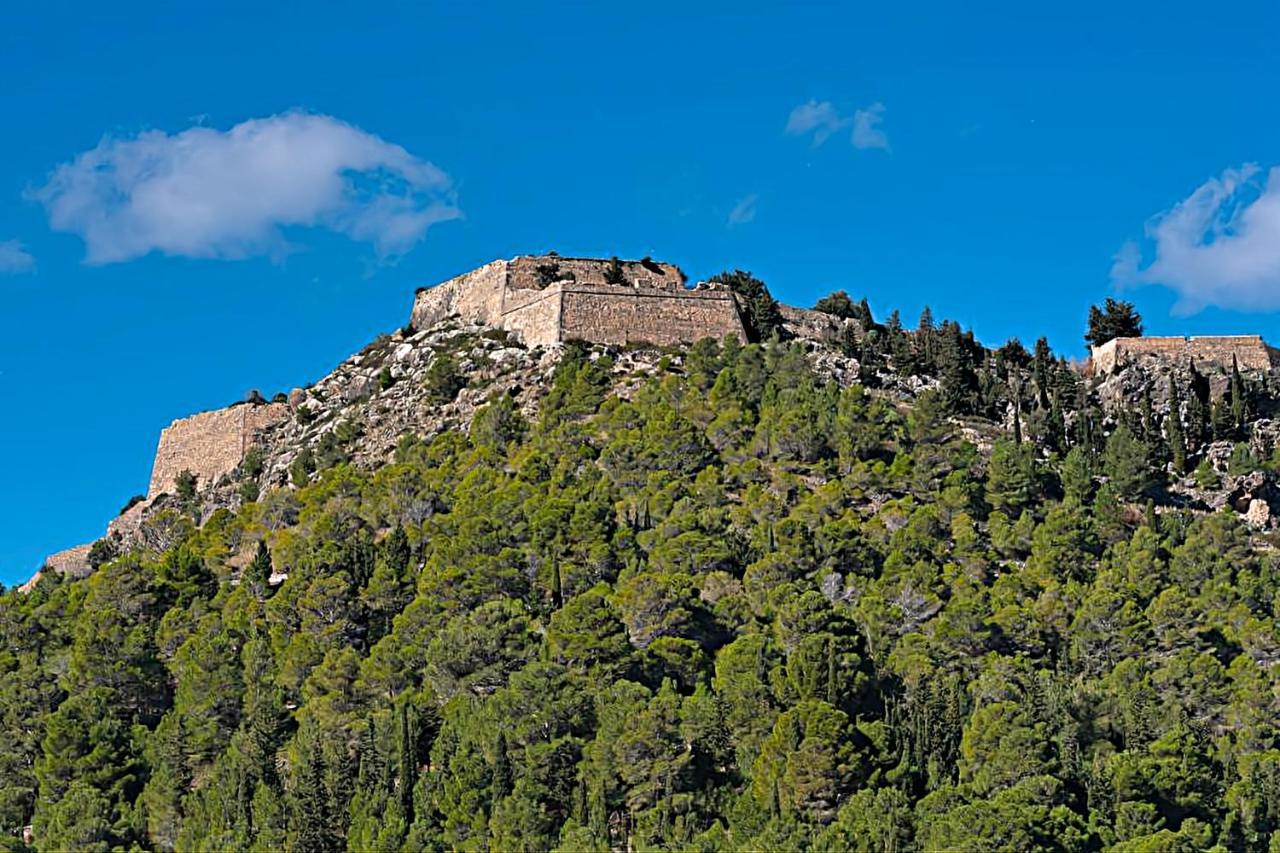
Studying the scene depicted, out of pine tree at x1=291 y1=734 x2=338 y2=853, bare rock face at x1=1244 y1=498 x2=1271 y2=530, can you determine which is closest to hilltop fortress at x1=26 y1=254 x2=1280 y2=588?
bare rock face at x1=1244 y1=498 x2=1271 y2=530

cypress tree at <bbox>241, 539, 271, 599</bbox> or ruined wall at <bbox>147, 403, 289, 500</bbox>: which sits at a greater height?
ruined wall at <bbox>147, 403, 289, 500</bbox>

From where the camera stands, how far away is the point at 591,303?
80.4 meters

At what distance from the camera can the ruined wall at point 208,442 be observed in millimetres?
84625

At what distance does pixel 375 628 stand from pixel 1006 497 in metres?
20.0

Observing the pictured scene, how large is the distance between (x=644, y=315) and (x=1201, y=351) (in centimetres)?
2050

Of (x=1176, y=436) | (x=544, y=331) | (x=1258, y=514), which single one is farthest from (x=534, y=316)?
(x=1258, y=514)

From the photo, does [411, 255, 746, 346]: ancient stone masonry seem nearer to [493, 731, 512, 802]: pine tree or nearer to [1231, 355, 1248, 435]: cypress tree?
[1231, 355, 1248, 435]: cypress tree

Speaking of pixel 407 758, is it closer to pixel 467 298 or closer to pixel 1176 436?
pixel 1176 436

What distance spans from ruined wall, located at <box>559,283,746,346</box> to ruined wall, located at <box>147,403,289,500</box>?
43.7 feet

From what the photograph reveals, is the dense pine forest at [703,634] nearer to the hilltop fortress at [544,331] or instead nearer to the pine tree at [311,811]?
the pine tree at [311,811]

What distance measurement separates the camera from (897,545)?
65.6 metres

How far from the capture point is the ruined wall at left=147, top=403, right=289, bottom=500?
278ft

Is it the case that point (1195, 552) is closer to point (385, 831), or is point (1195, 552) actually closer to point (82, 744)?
point (385, 831)

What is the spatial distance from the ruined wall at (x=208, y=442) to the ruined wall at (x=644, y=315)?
43.7 feet
